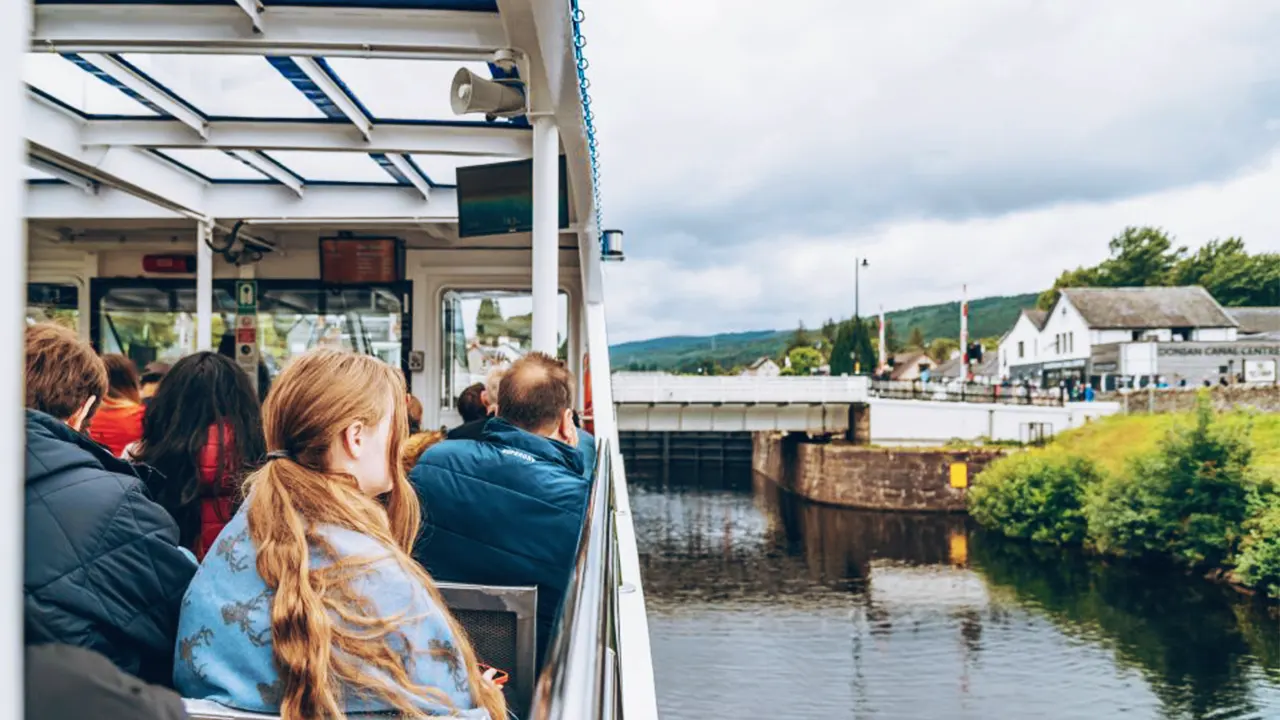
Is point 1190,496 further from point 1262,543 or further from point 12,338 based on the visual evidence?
point 12,338

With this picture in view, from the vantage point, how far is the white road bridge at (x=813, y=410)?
34594mm

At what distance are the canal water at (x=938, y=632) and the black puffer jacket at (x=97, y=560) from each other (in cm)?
1759

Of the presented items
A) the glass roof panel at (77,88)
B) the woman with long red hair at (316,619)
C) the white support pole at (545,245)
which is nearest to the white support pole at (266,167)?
the glass roof panel at (77,88)

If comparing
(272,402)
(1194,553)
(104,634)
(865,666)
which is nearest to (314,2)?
(272,402)

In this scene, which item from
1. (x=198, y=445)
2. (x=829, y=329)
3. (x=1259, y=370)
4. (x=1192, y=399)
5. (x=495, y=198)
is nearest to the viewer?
(x=198, y=445)

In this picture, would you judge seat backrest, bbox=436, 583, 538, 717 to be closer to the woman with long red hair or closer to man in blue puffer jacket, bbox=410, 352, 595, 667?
man in blue puffer jacket, bbox=410, 352, 595, 667

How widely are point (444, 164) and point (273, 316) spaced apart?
10.0 ft

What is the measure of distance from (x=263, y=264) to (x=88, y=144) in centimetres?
340

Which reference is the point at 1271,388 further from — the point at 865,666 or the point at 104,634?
the point at 104,634

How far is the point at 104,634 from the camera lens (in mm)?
1503

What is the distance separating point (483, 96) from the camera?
14.6 ft

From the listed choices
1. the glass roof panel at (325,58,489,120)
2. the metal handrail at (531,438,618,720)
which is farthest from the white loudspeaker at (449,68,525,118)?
the metal handrail at (531,438,618,720)

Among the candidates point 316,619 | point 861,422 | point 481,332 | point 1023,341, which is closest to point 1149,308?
point 1023,341

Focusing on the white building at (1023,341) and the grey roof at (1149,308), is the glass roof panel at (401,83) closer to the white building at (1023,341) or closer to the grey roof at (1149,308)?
the grey roof at (1149,308)
